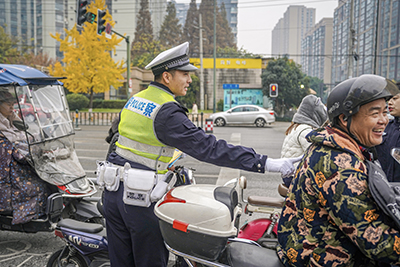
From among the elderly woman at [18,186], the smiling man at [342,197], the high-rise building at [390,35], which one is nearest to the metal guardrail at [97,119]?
the elderly woman at [18,186]

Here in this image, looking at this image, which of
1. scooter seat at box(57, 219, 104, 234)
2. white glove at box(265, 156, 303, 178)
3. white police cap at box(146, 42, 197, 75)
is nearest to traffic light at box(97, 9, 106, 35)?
scooter seat at box(57, 219, 104, 234)

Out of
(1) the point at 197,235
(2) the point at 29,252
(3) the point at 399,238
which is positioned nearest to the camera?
(3) the point at 399,238

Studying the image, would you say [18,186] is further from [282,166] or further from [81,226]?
[282,166]

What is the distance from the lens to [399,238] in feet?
4.74

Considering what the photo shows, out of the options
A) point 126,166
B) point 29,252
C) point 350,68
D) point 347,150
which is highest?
point 350,68

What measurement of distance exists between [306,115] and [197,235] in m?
2.66

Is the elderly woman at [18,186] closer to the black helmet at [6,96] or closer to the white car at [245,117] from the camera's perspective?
the black helmet at [6,96]

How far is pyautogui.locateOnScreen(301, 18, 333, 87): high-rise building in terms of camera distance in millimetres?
130250

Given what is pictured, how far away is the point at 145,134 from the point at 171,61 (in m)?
0.54

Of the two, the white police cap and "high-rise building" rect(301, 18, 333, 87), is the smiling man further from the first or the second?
"high-rise building" rect(301, 18, 333, 87)

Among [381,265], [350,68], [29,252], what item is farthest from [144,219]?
[350,68]

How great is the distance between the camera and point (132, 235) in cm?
236

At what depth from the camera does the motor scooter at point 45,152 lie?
13.1 feet

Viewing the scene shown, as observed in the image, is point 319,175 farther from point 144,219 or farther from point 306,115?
point 306,115
